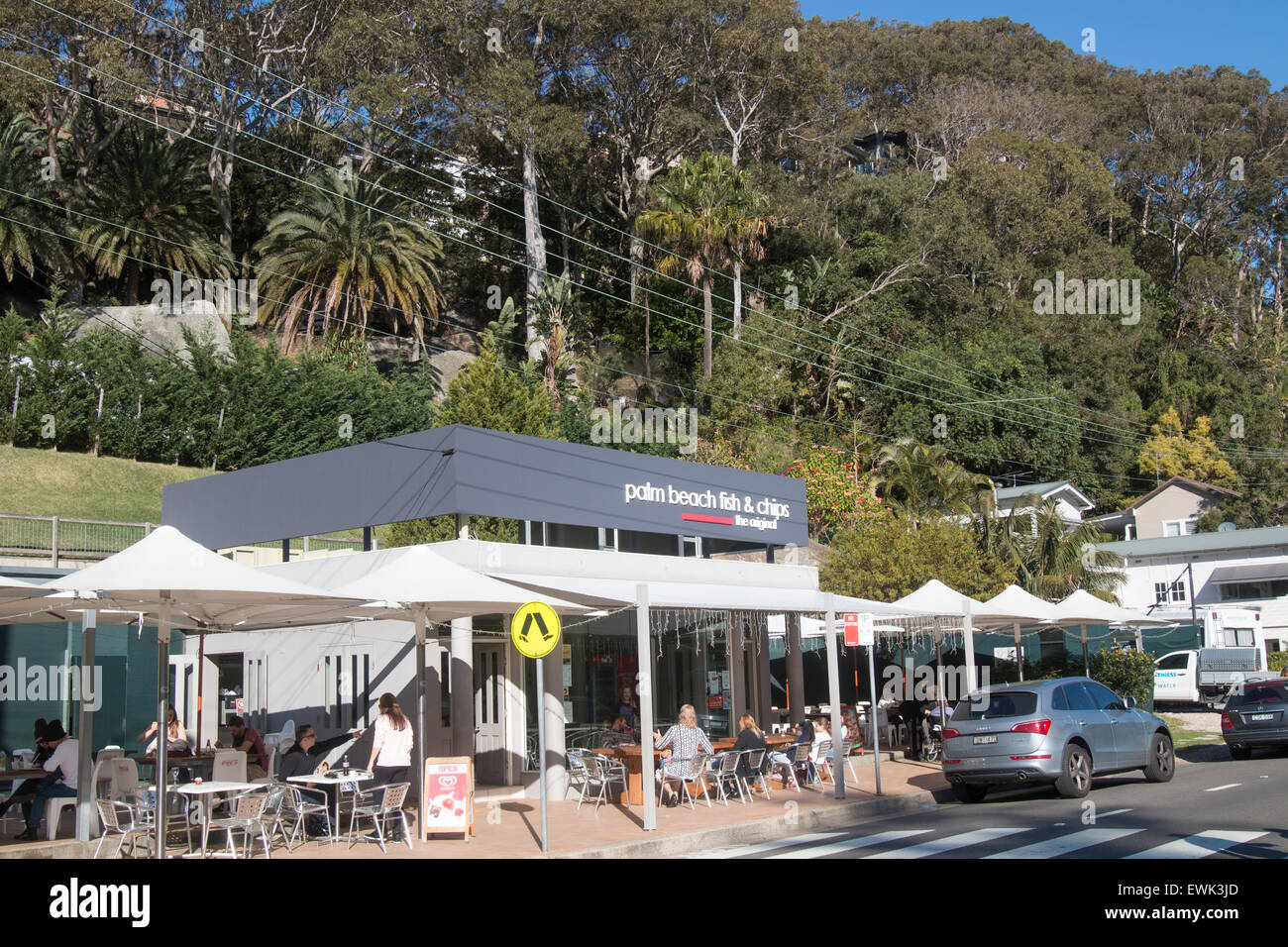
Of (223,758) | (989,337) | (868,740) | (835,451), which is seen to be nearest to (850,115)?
(989,337)

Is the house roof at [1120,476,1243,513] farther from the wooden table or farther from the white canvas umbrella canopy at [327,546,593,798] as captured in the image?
the white canvas umbrella canopy at [327,546,593,798]

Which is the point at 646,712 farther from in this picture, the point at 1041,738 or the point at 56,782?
the point at 56,782

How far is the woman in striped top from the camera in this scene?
16.2 meters

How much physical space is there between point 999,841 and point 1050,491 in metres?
45.2

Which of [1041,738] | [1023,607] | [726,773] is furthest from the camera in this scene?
[1023,607]

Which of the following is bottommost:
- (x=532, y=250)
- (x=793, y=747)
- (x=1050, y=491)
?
(x=793, y=747)

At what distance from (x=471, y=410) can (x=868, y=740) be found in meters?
16.8

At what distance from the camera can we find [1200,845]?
34.4 ft

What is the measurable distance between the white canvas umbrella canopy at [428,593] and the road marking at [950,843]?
5185 mm

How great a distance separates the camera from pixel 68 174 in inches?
1907

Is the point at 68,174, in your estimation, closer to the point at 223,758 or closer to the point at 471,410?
the point at 471,410

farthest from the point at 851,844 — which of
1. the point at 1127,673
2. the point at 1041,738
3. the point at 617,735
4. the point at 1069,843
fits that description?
the point at 1127,673

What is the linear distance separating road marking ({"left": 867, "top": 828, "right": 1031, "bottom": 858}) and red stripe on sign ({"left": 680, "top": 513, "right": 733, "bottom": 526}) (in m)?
9.92

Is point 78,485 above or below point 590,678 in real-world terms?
above
